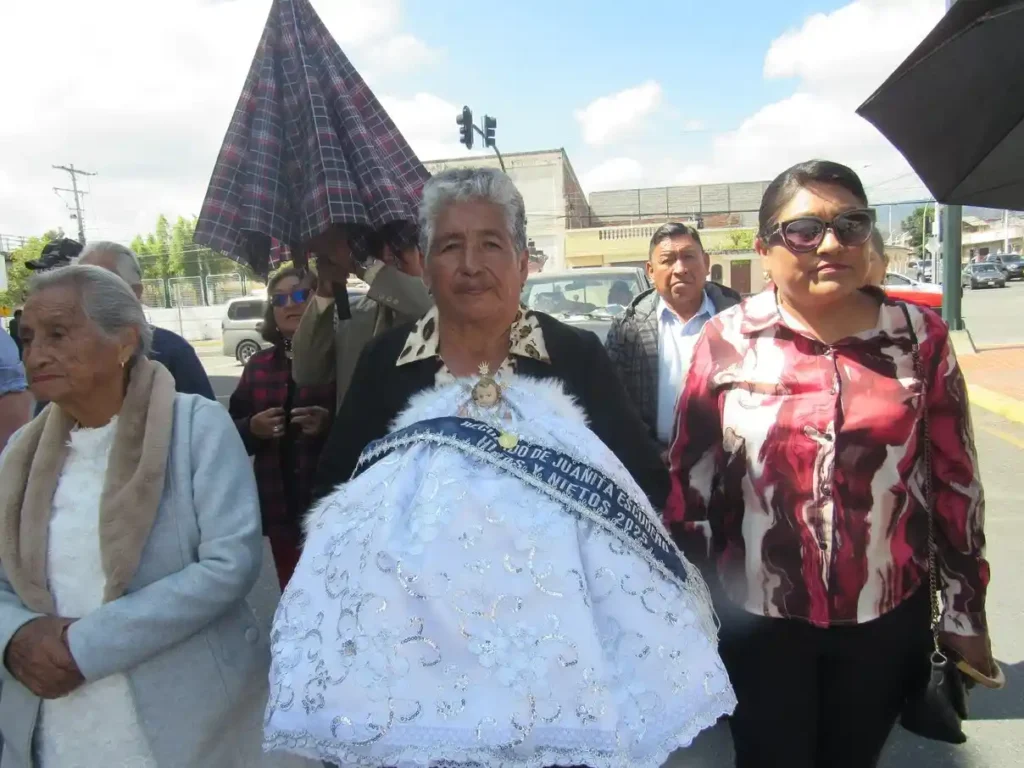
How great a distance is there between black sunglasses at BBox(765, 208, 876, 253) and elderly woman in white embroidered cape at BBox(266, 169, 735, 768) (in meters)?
0.78

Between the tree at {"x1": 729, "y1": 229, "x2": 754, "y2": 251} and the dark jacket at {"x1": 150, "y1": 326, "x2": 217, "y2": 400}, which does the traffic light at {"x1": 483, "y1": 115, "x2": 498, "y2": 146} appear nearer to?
the dark jacket at {"x1": 150, "y1": 326, "x2": 217, "y2": 400}

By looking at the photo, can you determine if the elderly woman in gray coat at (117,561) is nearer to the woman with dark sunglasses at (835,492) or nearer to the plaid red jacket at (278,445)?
the plaid red jacket at (278,445)

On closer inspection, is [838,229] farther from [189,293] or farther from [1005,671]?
[189,293]

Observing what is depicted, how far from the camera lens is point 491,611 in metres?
1.27

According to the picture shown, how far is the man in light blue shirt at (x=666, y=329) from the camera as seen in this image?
11.3 ft

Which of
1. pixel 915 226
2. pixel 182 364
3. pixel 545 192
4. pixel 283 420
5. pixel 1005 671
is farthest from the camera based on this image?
pixel 915 226

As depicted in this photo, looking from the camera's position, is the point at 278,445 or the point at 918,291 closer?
the point at 278,445

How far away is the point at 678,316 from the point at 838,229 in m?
1.74

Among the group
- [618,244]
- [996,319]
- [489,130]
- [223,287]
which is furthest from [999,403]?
[618,244]

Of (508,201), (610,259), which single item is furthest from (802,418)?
(610,259)

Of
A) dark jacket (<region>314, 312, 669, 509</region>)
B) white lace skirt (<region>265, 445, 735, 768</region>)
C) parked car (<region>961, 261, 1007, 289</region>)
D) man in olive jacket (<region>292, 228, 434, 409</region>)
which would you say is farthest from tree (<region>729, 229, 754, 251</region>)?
white lace skirt (<region>265, 445, 735, 768</region>)

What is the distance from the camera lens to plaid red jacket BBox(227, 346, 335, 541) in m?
2.77

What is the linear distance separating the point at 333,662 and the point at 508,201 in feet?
3.64

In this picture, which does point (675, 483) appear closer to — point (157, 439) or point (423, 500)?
point (423, 500)
